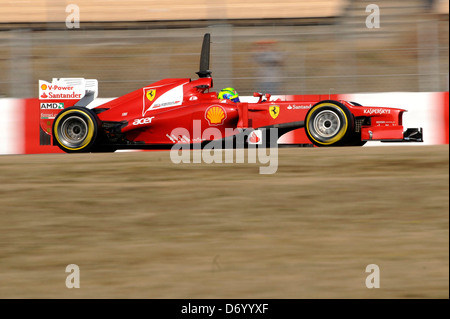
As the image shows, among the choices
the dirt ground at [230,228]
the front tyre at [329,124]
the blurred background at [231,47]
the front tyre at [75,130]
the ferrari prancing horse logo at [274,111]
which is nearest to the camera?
the dirt ground at [230,228]

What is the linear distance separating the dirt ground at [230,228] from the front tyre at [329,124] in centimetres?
119

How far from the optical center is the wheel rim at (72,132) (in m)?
9.01

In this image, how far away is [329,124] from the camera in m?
8.36

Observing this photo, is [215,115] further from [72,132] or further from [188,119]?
[72,132]

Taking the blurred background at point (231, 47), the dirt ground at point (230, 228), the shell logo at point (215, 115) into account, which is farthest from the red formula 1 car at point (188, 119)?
the blurred background at point (231, 47)

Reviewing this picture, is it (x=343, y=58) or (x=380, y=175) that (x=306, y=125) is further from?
(x=343, y=58)

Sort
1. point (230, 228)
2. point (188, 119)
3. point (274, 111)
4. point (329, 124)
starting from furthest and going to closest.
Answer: point (188, 119) → point (274, 111) → point (329, 124) → point (230, 228)

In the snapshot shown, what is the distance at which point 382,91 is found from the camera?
412 inches

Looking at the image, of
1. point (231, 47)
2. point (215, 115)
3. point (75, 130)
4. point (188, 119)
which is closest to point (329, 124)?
point (215, 115)

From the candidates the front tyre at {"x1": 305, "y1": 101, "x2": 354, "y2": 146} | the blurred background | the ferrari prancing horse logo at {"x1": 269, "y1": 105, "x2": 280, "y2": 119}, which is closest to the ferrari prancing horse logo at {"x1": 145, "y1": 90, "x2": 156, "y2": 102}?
the ferrari prancing horse logo at {"x1": 269, "y1": 105, "x2": 280, "y2": 119}

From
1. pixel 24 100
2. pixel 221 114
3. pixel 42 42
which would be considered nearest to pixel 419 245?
pixel 221 114

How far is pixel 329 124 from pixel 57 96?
11.9ft

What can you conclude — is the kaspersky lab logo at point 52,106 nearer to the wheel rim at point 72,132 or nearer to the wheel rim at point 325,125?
the wheel rim at point 72,132

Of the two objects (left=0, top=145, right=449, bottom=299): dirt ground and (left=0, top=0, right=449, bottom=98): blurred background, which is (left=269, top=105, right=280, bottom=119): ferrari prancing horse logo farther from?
(left=0, top=0, right=449, bottom=98): blurred background
